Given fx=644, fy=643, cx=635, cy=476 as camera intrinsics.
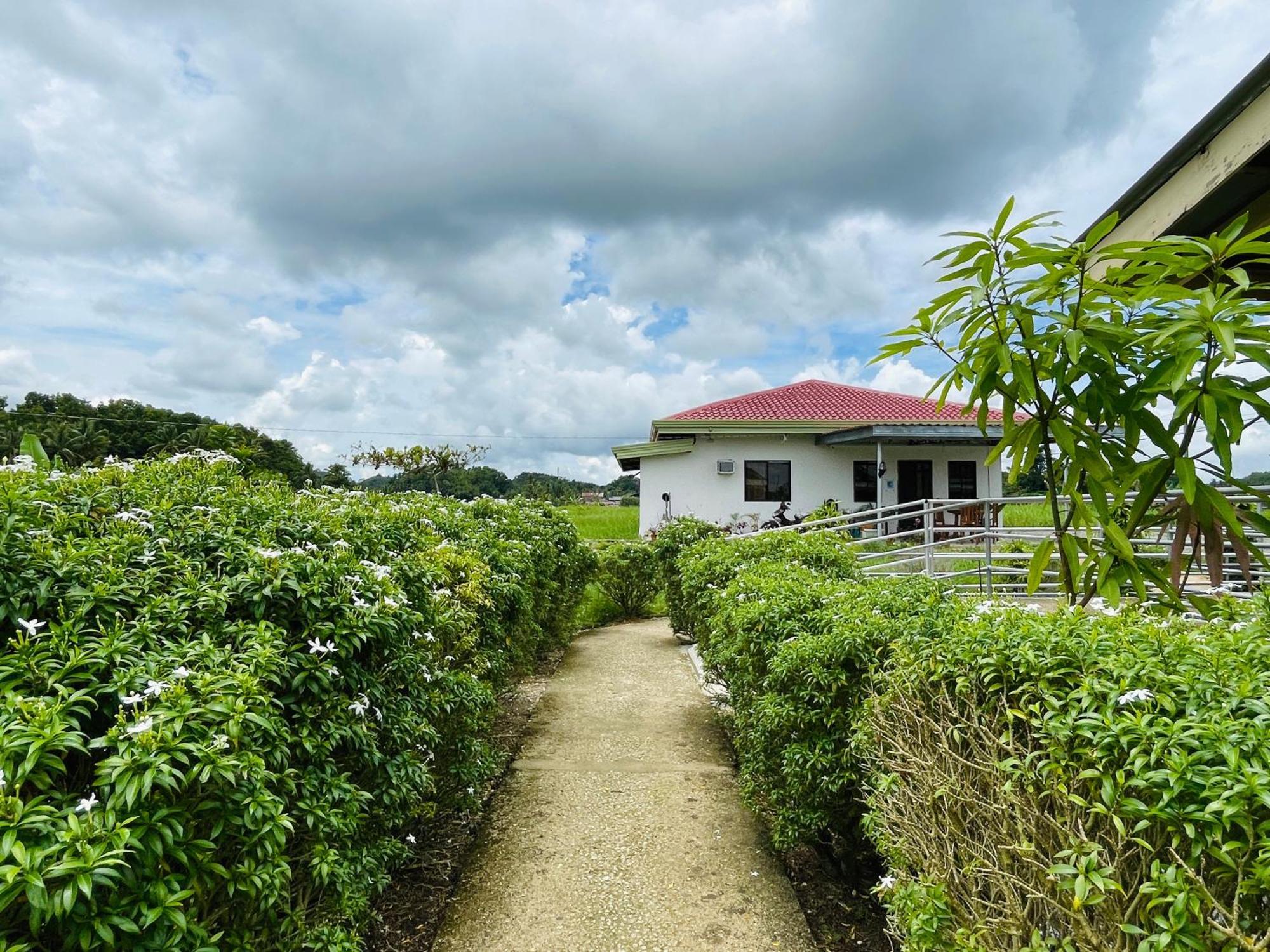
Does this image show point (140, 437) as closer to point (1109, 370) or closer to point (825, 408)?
point (825, 408)

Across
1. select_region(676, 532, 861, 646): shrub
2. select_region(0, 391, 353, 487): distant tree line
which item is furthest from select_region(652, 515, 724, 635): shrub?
select_region(0, 391, 353, 487): distant tree line

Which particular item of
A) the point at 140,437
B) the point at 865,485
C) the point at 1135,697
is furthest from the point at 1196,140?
the point at 140,437

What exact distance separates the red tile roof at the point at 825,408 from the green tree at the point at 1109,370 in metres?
14.9

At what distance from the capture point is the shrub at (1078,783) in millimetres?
1138

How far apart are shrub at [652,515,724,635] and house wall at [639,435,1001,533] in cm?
744

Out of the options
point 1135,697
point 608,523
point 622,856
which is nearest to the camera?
point 1135,697

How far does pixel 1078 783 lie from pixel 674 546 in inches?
319

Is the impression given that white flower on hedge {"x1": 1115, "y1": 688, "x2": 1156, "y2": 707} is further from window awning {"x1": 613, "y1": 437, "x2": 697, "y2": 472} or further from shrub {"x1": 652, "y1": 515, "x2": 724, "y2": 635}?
window awning {"x1": 613, "y1": 437, "x2": 697, "y2": 472}

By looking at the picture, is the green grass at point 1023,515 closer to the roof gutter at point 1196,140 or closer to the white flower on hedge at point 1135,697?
the roof gutter at point 1196,140

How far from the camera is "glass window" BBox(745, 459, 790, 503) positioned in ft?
57.6

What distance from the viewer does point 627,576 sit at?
11695 mm

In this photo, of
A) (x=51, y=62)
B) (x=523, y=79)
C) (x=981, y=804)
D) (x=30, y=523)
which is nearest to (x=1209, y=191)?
(x=981, y=804)

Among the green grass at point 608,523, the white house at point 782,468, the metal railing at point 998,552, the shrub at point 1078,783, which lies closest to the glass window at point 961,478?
the white house at point 782,468

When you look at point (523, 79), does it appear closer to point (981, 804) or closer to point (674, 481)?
point (981, 804)
